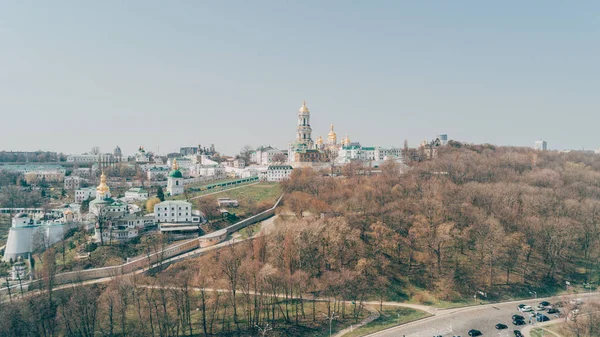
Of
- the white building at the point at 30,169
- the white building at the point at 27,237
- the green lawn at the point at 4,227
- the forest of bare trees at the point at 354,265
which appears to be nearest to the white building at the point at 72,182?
the white building at the point at 30,169

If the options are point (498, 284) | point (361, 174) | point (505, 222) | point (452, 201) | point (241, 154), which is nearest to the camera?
point (498, 284)

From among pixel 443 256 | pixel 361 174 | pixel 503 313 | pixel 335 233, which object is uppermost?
pixel 361 174

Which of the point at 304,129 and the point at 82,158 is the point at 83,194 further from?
the point at 82,158

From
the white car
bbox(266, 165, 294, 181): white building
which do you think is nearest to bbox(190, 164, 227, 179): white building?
bbox(266, 165, 294, 181): white building

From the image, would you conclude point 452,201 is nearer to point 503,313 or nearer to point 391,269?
point 391,269

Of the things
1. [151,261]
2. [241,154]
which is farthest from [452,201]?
[241,154]

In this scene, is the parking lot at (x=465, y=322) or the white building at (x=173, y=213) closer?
the parking lot at (x=465, y=322)

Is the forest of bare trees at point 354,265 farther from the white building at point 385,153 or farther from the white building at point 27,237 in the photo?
the white building at point 385,153
